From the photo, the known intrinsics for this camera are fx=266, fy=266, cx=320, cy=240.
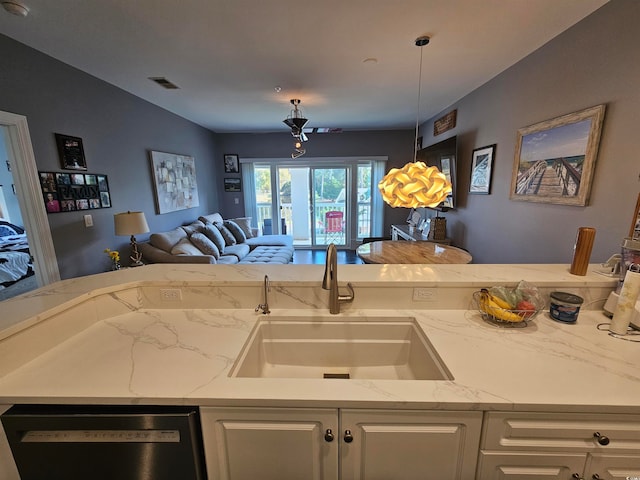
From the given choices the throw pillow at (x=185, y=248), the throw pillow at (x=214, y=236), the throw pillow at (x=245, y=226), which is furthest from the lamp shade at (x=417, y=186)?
the throw pillow at (x=245, y=226)

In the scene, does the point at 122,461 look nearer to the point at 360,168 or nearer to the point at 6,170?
the point at 360,168

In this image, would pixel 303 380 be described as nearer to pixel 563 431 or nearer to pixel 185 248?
pixel 563 431

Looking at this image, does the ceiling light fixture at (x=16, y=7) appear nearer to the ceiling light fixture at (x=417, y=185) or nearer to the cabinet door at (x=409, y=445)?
the ceiling light fixture at (x=417, y=185)

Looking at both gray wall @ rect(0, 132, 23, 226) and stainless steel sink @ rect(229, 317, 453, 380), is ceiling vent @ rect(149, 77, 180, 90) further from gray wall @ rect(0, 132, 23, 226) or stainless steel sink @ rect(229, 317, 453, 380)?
gray wall @ rect(0, 132, 23, 226)

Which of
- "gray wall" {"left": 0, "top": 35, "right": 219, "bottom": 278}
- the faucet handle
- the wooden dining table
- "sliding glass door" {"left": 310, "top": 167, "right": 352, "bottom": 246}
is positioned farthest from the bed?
"sliding glass door" {"left": 310, "top": 167, "right": 352, "bottom": 246}

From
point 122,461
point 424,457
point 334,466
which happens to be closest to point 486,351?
point 424,457

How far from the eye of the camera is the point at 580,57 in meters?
1.87

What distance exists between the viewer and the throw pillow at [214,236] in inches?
164

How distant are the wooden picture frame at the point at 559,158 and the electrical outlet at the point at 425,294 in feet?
4.82

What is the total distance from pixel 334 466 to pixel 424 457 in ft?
0.94

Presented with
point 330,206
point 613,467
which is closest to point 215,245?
point 330,206

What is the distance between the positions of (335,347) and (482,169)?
2.93m

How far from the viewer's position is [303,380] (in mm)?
861

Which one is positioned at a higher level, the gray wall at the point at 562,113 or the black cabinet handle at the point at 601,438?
the gray wall at the point at 562,113
